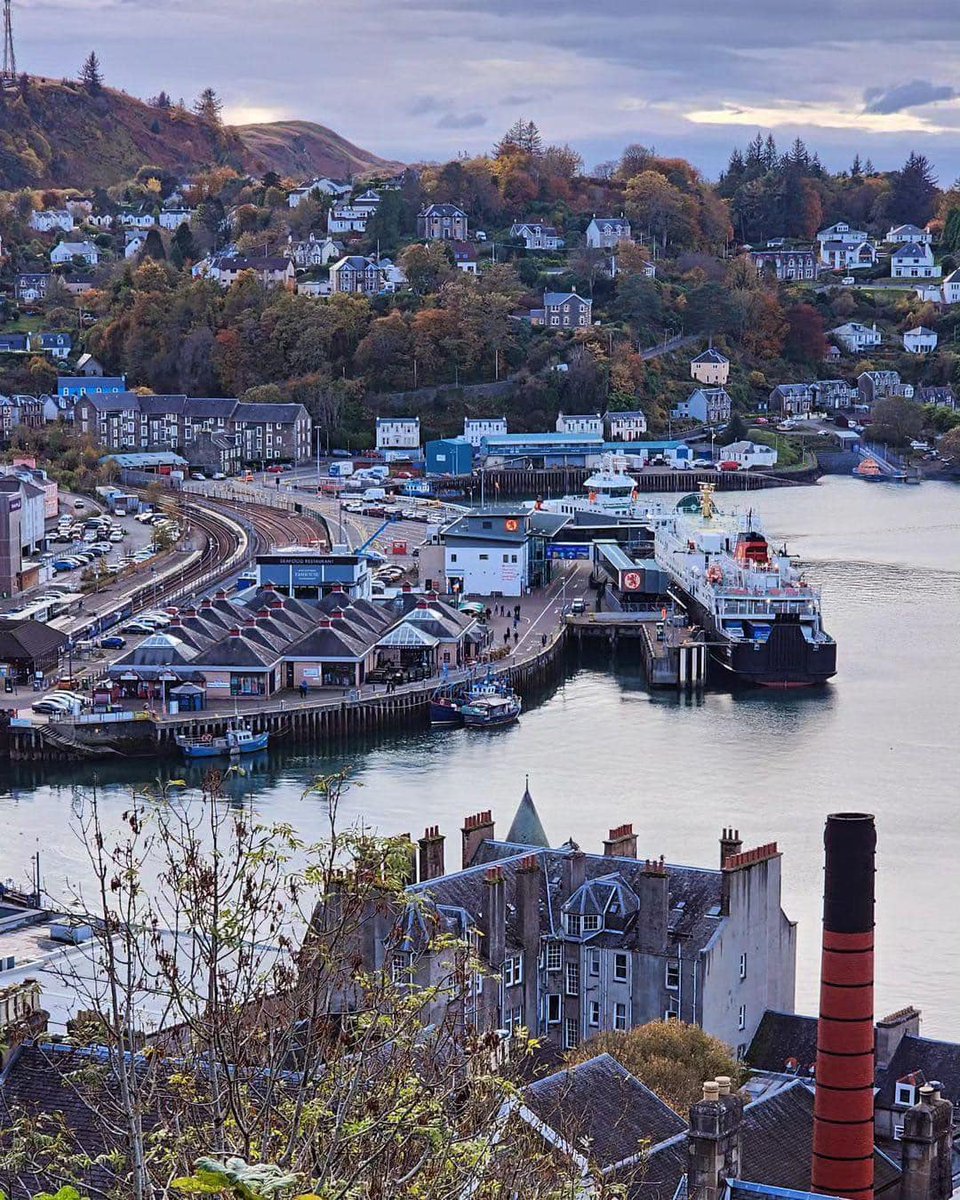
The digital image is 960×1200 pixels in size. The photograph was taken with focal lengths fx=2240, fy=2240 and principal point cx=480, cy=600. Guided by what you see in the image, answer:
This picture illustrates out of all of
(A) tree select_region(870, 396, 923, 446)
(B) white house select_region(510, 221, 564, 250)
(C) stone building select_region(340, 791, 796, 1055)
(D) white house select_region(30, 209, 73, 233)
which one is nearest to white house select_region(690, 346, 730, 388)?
(A) tree select_region(870, 396, 923, 446)

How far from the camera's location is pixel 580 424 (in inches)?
3054

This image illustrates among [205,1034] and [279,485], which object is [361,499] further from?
[205,1034]

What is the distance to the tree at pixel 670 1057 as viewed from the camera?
15.2 meters

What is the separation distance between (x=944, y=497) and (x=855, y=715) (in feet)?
118

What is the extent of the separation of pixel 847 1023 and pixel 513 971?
438 cm

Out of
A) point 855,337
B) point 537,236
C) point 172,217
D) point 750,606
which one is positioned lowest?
point 750,606

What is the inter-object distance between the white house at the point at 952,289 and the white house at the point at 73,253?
37.4 m

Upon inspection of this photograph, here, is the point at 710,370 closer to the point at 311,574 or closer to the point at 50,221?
the point at 50,221

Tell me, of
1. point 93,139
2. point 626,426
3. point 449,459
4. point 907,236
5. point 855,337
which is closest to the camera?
point 449,459

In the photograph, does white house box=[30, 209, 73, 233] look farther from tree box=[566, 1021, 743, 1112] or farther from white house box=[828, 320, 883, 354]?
tree box=[566, 1021, 743, 1112]

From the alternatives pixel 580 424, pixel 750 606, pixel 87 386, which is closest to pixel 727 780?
pixel 750 606

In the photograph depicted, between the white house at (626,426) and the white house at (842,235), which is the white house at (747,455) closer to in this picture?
the white house at (626,426)

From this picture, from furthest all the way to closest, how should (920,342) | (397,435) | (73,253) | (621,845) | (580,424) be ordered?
(73,253)
(920,342)
(580,424)
(397,435)
(621,845)

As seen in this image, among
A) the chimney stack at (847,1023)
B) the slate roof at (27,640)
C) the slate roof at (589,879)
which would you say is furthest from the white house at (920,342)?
the chimney stack at (847,1023)
